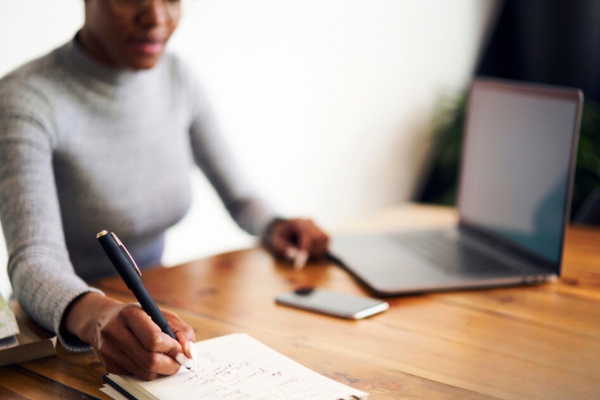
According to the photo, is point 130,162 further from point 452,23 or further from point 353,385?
point 452,23

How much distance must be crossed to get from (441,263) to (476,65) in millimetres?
2618

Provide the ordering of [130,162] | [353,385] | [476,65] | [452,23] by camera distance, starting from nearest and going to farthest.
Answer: [353,385]
[130,162]
[452,23]
[476,65]

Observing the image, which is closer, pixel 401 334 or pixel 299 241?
pixel 401 334

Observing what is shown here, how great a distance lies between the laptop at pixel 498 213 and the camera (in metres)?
1.11

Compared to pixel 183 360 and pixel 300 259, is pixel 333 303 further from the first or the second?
pixel 183 360

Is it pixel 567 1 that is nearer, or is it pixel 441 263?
pixel 441 263

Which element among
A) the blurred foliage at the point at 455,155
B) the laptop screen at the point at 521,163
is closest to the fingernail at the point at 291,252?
the laptop screen at the point at 521,163

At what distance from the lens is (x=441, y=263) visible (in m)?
1.20

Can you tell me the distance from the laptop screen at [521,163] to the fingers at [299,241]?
361mm

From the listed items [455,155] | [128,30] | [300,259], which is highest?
[128,30]

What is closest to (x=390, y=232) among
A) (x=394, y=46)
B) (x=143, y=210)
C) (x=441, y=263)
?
(x=441, y=263)

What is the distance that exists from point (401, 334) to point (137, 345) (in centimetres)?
38

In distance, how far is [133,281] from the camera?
703 mm

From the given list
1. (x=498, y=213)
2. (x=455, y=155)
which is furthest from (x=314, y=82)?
A: (x=498, y=213)
